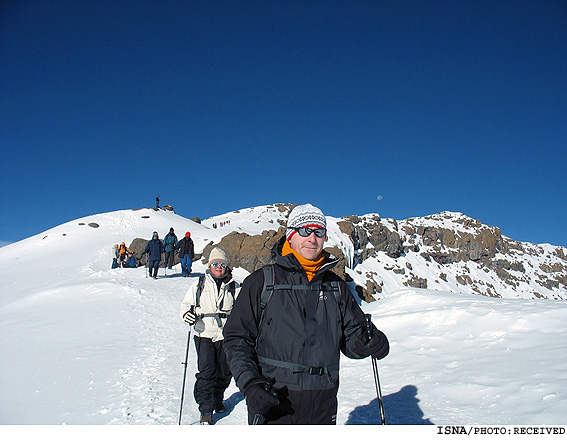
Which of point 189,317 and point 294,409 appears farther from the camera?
point 189,317

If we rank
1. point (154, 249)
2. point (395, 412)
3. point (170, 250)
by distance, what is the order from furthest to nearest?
point (170, 250)
point (154, 249)
point (395, 412)

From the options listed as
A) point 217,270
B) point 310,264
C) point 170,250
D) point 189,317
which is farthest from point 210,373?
point 170,250

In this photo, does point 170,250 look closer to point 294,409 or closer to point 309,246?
point 309,246

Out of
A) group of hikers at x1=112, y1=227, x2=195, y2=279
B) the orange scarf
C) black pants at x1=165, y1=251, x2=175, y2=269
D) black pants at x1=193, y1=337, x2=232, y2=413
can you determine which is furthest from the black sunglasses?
black pants at x1=165, y1=251, x2=175, y2=269

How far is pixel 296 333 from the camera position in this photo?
7.58 feet

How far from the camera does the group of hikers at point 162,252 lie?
14938 mm

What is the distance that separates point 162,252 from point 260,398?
16773 millimetres

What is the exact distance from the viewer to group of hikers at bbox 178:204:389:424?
2281 millimetres

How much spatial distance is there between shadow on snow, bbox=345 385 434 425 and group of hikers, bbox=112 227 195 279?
40.2 feet

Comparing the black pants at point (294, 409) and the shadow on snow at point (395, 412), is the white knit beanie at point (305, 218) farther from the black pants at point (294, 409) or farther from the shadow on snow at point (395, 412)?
the shadow on snow at point (395, 412)

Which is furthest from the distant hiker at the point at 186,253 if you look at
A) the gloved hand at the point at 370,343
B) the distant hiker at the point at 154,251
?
the gloved hand at the point at 370,343

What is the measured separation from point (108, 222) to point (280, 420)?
3842 centimetres

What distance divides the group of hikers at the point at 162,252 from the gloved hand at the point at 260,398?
13.6 metres

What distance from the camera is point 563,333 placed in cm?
564
